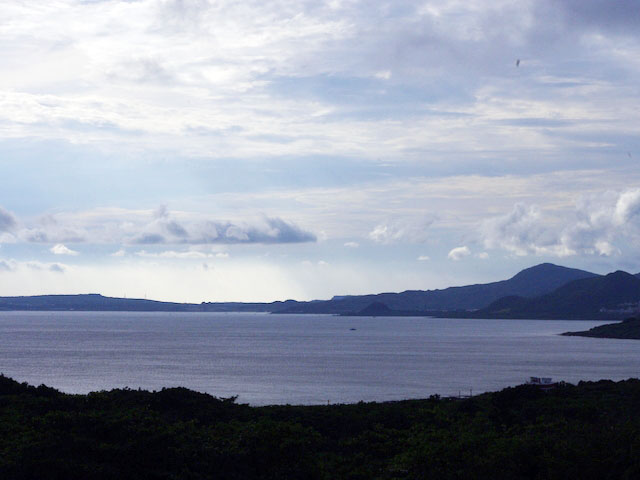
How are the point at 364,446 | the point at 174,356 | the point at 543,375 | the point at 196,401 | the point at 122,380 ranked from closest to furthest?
1. the point at 364,446
2. the point at 196,401
3. the point at 122,380
4. the point at 543,375
5. the point at 174,356

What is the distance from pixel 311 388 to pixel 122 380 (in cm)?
3121

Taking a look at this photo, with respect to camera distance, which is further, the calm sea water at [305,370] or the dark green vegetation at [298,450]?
the calm sea water at [305,370]

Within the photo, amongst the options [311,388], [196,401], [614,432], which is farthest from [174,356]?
[614,432]

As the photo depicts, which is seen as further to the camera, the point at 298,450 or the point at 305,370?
the point at 305,370

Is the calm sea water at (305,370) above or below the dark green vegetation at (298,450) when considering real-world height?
below

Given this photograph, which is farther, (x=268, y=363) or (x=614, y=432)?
(x=268, y=363)

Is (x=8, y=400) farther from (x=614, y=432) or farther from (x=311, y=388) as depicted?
(x=311, y=388)

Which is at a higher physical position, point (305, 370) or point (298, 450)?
point (298, 450)

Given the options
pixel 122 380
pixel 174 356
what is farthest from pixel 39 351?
pixel 122 380

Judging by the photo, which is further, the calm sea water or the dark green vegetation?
the calm sea water

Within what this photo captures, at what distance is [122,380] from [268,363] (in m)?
41.9

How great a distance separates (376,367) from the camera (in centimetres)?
15125

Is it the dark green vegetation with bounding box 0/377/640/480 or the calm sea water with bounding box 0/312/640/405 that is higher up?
the dark green vegetation with bounding box 0/377/640/480

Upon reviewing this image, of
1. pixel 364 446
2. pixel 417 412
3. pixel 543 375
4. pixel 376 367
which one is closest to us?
pixel 364 446
